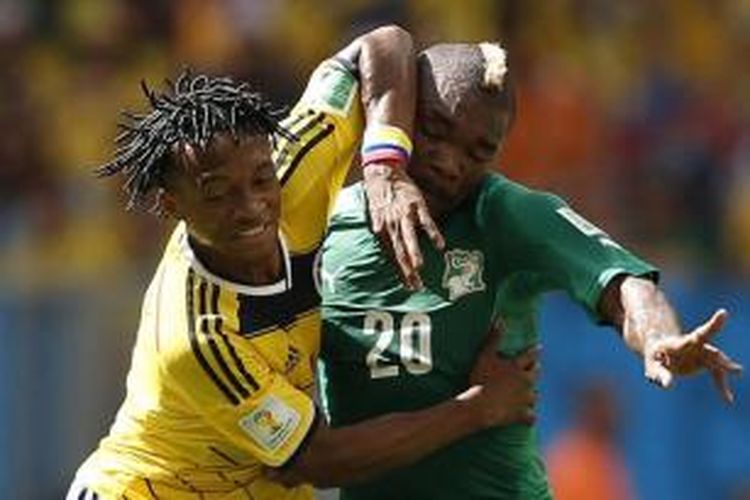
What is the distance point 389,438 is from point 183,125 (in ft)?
3.24

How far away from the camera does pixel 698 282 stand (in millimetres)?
12141

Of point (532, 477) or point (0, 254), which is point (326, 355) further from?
point (0, 254)

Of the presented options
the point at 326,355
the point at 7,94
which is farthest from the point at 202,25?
the point at 326,355

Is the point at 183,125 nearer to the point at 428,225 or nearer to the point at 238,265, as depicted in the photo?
the point at 238,265

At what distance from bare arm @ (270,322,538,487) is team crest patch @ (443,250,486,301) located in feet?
0.94

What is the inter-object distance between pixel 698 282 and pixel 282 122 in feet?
18.8

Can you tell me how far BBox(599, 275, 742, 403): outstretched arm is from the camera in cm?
574

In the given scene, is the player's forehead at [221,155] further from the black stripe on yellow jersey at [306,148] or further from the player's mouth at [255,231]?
the black stripe on yellow jersey at [306,148]

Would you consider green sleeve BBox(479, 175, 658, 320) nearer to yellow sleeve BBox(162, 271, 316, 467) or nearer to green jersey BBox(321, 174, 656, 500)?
green jersey BBox(321, 174, 656, 500)

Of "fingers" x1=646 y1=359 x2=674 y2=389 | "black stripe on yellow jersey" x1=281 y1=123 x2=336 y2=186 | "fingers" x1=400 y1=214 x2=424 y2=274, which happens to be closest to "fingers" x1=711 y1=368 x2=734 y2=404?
"fingers" x1=646 y1=359 x2=674 y2=389

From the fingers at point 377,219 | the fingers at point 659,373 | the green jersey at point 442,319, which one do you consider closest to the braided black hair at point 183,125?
the fingers at point 377,219

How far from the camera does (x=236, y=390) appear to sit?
636cm

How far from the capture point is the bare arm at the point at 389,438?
646 centimetres

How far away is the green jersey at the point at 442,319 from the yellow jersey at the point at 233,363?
0.20 meters
